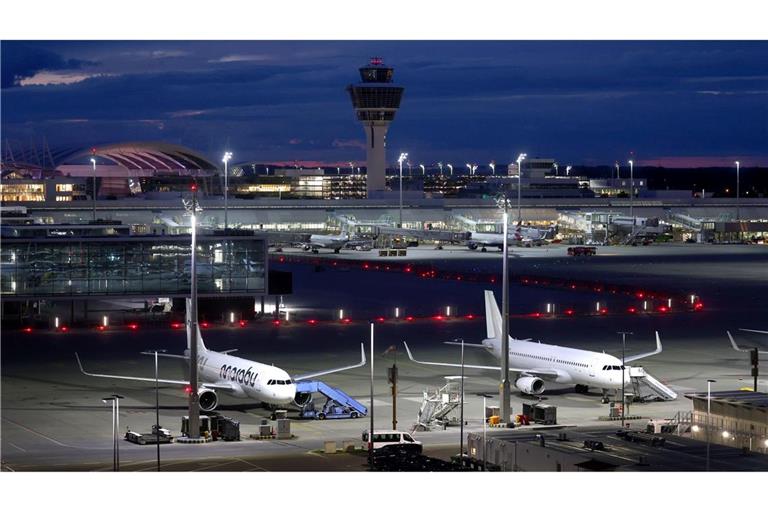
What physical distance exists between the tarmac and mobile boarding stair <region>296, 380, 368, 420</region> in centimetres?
82

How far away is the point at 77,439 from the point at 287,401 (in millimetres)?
9909

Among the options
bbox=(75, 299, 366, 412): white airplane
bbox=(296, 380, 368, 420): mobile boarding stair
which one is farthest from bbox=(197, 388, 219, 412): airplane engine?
bbox=(296, 380, 368, 420): mobile boarding stair

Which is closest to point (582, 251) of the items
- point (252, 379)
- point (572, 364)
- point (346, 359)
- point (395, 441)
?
point (346, 359)

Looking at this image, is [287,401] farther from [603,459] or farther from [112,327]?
[112,327]

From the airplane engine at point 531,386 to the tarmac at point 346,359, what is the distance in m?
0.64

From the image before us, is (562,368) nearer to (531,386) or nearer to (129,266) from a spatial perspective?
(531,386)

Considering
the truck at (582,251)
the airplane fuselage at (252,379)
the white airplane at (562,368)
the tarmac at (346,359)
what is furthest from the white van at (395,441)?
the truck at (582,251)

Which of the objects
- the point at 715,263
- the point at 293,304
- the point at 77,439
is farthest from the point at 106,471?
the point at 715,263

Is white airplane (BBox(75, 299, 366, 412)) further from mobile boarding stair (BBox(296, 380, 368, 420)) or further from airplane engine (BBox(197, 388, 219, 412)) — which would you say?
mobile boarding stair (BBox(296, 380, 368, 420))

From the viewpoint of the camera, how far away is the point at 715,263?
167 metres

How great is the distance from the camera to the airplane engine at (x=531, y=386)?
68.0 metres

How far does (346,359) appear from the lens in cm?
8181

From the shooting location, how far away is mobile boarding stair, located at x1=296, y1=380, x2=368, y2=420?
6269 cm

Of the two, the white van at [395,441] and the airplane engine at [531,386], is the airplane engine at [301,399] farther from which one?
the airplane engine at [531,386]
